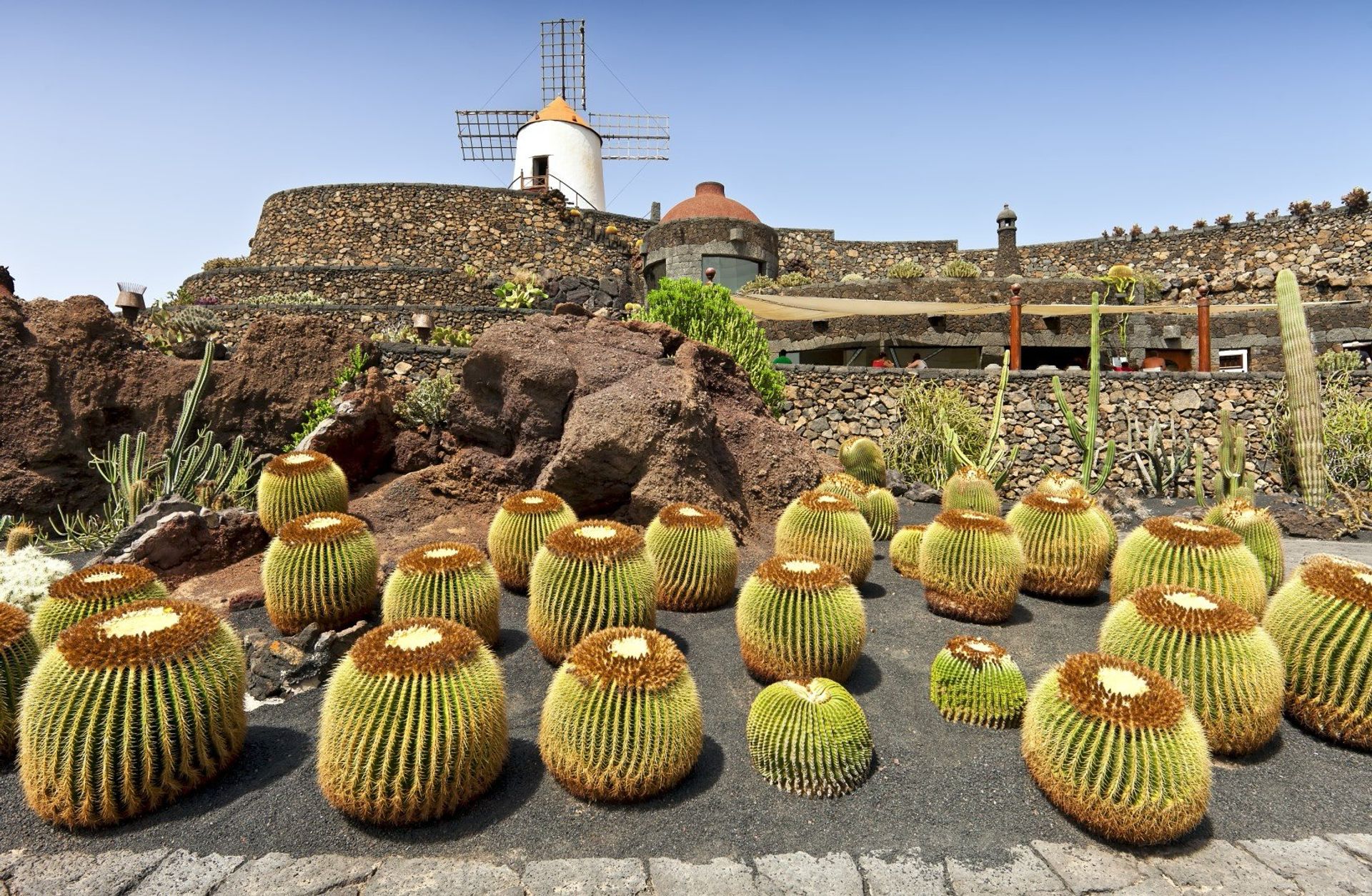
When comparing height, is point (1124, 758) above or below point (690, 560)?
below

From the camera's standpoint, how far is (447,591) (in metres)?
4.46

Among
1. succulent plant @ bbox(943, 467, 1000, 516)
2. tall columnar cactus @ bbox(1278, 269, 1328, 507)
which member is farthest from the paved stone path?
tall columnar cactus @ bbox(1278, 269, 1328, 507)

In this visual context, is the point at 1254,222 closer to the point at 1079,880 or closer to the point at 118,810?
the point at 1079,880

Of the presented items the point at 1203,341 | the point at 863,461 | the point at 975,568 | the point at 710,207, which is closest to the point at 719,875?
the point at 975,568

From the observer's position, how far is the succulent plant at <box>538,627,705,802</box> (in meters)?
3.26

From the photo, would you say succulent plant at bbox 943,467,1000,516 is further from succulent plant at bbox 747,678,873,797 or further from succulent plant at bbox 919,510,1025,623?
succulent plant at bbox 747,678,873,797

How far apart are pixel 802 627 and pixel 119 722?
129 inches

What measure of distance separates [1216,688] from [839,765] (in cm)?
191

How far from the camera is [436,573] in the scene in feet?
14.7

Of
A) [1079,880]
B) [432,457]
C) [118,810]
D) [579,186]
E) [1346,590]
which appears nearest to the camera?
[1079,880]

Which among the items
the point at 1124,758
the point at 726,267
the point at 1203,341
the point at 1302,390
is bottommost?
the point at 1124,758

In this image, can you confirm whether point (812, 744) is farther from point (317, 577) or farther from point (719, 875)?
point (317, 577)

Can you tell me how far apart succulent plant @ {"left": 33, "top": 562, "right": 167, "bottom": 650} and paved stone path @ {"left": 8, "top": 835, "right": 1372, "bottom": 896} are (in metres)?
1.43

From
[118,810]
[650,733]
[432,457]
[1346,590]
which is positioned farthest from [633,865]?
[432,457]
